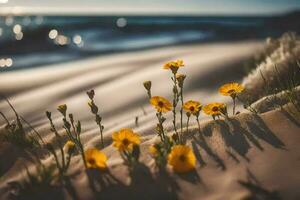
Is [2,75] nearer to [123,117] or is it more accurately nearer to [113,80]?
[113,80]

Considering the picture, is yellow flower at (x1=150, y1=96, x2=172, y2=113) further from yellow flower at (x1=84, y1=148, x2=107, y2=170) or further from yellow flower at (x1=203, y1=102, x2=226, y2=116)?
yellow flower at (x1=84, y1=148, x2=107, y2=170)

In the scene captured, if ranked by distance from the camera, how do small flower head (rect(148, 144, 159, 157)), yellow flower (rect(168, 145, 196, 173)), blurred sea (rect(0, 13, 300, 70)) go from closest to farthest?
yellow flower (rect(168, 145, 196, 173))
small flower head (rect(148, 144, 159, 157))
blurred sea (rect(0, 13, 300, 70))

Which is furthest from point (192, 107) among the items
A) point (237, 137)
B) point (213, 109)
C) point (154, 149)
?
point (154, 149)

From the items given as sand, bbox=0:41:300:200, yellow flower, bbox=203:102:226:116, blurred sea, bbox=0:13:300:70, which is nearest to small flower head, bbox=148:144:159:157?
sand, bbox=0:41:300:200

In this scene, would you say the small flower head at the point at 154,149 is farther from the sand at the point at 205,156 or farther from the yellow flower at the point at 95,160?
the yellow flower at the point at 95,160

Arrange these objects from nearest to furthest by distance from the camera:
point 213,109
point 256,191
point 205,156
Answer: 1. point 256,191
2. point 205,156
3. point 213,109

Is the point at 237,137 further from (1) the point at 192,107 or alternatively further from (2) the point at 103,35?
(2) the point at 103,35
